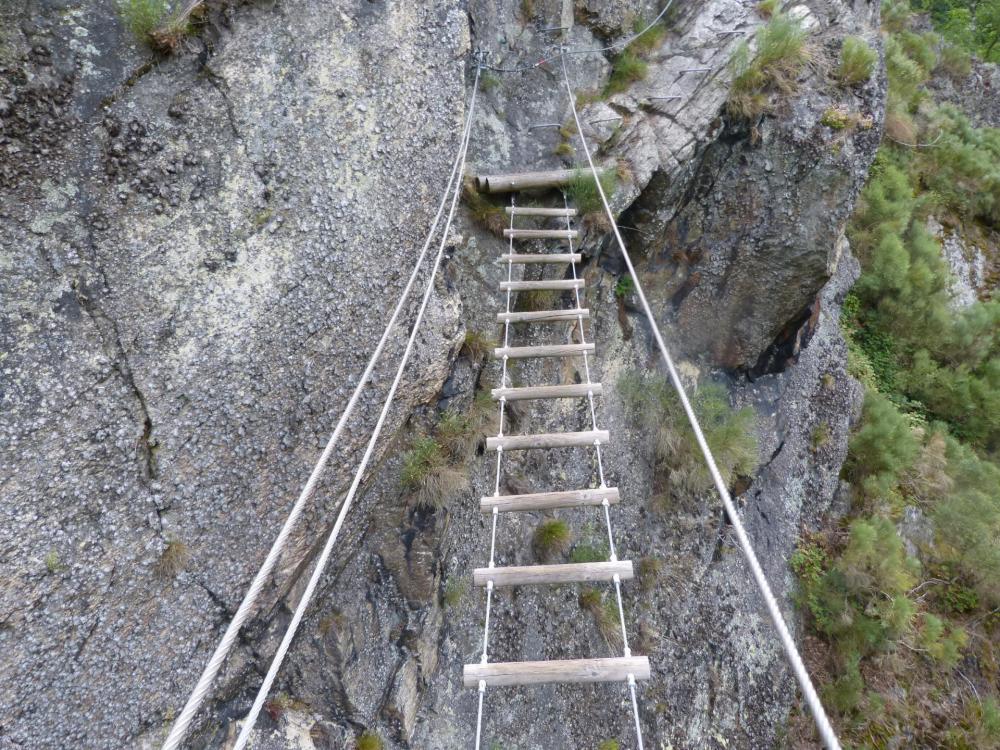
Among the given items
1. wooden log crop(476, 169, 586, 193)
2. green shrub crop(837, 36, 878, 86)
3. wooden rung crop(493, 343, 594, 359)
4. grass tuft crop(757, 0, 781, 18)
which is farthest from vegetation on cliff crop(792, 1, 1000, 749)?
wooden log crop(476, 169, 586, 193)

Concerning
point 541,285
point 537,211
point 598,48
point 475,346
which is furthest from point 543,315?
point 598,48

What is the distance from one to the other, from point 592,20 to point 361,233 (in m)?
5.05

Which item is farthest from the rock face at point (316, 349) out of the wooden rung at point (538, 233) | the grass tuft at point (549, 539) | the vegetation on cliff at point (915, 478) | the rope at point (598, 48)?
the vegetation on cliff at point (915, 478)

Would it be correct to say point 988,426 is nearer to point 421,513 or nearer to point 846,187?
point 846,187

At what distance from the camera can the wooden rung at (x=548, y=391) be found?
3.96 m

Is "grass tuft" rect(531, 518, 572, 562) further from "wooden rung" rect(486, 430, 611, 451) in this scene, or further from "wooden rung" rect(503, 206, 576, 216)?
"wooden rung" rect(503, 206, 576, 216)

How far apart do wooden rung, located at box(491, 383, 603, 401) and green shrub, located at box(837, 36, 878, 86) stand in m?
4.40

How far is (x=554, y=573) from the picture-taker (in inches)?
121

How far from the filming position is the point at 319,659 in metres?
3.01

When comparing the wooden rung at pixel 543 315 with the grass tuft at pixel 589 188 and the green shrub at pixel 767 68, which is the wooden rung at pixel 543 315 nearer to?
the grass tuft at pixel 589 188

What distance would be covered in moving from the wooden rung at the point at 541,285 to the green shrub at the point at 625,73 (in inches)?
113

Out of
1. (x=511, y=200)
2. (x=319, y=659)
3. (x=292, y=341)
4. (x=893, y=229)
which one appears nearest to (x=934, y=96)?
(x=893, y=229)

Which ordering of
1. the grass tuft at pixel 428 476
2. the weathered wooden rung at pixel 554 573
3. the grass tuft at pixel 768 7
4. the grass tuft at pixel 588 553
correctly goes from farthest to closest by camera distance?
the grass tuft at pixel 768 7 < the grass tuft at pixel 588 553 < the grass tuft at pixel 428 476 < the weathered wooden rung at pixel 554 573

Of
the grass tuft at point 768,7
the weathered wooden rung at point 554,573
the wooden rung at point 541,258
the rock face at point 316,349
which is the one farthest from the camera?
the grass tuft at point 768,7
